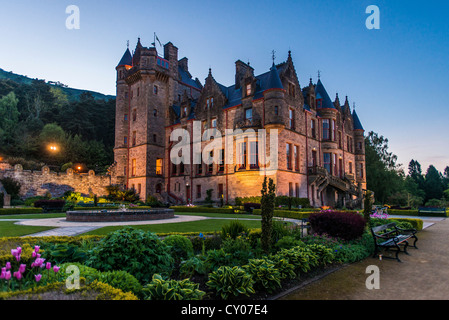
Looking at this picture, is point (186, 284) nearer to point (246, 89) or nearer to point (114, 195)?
point (246, 89)

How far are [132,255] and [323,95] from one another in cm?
3431

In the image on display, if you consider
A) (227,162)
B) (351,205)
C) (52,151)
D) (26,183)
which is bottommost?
(351,205)

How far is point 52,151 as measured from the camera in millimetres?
46406

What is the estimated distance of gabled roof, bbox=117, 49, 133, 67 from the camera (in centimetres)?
4193

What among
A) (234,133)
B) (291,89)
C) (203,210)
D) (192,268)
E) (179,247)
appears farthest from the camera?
(291,89)

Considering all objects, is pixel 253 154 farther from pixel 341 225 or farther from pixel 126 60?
pixel 126 60

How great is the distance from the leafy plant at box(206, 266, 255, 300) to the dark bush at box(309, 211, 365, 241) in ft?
17.3

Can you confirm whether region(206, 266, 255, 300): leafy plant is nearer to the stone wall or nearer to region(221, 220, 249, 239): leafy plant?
region(221, 220, 249, 239): leafy plant

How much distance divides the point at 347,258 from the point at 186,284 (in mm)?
5302

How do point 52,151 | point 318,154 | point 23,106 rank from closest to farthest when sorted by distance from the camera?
point 318,154 → point 52,151 → point 23,106

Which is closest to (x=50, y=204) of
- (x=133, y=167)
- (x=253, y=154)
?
(x=133, y=167)

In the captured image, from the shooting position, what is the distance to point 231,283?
15.5ft

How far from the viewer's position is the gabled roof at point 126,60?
41.9 metres
